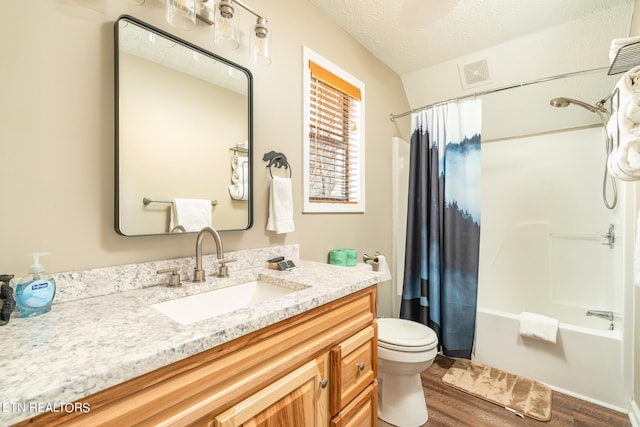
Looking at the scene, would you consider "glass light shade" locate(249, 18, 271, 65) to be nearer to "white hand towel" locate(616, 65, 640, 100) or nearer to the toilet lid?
"white hand towel" locate(616, 65, 640, 100)

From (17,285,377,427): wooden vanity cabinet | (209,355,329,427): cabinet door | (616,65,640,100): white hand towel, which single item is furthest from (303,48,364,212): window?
(616,65,640,100): white hand towel

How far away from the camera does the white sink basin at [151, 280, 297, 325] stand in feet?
3.11

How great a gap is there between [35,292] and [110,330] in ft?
0.89

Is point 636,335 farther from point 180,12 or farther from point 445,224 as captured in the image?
point 180,12

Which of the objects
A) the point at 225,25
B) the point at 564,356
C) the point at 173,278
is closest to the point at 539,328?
the point at 564,356

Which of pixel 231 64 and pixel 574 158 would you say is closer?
pixel 231 64

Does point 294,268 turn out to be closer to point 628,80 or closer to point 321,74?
point 321,74

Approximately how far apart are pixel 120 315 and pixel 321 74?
1.64 m

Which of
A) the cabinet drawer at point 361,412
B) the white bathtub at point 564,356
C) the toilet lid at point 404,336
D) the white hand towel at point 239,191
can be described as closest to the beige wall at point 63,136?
the white hand towel at point 239,191

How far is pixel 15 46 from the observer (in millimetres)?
790

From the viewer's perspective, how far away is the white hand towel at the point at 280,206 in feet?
4.74

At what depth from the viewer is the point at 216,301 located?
1090 mm

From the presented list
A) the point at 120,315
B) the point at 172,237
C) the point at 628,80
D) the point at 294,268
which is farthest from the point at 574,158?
the point at 120,315

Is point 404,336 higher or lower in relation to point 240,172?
lower
